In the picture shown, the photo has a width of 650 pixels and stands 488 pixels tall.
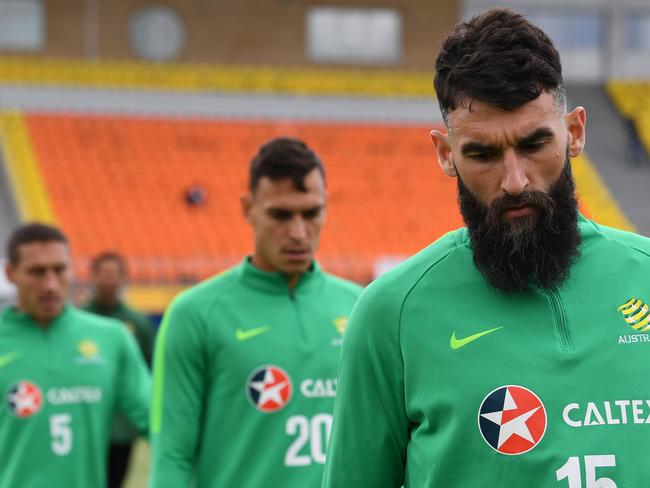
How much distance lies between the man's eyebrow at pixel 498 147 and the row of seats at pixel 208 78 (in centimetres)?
2328

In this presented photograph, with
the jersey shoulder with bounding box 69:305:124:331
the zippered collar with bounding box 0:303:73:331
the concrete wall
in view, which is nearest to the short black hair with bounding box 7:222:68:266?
the zippered collar with bounding box 0:303:73:331

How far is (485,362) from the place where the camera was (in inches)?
92.3

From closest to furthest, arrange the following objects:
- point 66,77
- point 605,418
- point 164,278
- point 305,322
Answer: point 605,418, point 305,322, point 164,278, point 66,77

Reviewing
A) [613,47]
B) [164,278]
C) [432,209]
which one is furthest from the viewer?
[613,47]

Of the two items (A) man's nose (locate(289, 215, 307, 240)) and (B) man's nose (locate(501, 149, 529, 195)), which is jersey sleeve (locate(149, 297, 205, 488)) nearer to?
(A) man's nose (locate(289, 215, 307, 240))

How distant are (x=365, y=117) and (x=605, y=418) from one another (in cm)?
2416

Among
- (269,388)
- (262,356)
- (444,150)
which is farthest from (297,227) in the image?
(444,150)

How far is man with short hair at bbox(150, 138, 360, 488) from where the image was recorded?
462 cm

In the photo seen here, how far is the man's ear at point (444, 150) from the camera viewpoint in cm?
246

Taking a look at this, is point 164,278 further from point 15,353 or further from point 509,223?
point 509,223

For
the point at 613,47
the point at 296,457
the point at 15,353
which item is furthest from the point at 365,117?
the point at 296,457

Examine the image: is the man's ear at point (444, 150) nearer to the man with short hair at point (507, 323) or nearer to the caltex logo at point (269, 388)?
the man with short hair at point (507, 323)

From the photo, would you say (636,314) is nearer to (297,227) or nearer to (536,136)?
(536,136)

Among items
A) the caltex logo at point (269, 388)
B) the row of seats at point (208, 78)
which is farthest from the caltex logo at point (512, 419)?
the row of seats at point (208, 78)
